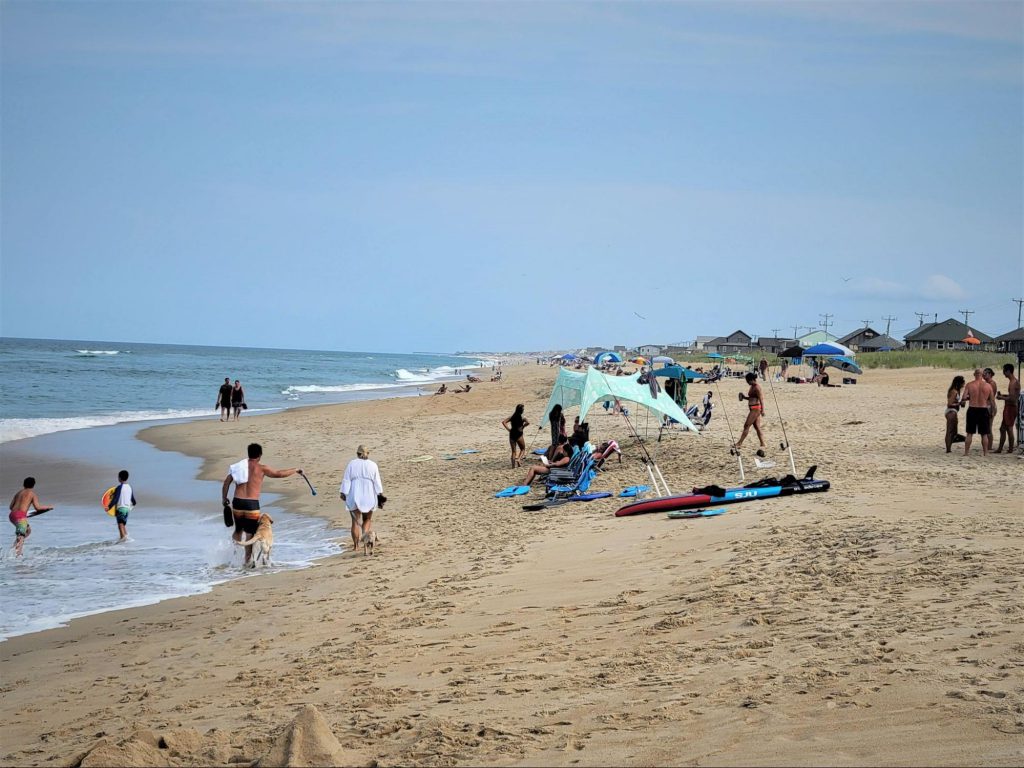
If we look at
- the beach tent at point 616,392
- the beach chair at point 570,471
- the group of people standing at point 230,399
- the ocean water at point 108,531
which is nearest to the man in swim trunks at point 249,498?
the ocean water at point 108,531

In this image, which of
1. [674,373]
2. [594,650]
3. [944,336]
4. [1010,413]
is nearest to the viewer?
[594,650]

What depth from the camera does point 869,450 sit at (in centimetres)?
1492

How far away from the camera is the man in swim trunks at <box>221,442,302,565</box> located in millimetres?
A: 9660

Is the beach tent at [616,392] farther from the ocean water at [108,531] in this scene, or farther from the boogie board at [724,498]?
the ocean water at [108,531]

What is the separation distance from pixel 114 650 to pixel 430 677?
303 centimetres

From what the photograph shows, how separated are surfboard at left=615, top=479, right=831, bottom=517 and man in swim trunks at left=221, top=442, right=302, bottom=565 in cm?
408

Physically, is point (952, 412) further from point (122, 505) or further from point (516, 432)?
point (122, 505)

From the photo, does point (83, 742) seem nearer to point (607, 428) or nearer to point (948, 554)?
point (948, 554)

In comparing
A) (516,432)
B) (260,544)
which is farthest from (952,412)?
(260,544)

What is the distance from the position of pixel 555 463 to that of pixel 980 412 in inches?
279

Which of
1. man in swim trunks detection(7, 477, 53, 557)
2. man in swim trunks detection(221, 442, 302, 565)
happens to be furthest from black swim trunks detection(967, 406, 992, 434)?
man in swim trunks detection(7, 477, 53, 557)

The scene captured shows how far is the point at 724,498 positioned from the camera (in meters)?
10.7

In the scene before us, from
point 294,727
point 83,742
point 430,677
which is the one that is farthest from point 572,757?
point 83,742

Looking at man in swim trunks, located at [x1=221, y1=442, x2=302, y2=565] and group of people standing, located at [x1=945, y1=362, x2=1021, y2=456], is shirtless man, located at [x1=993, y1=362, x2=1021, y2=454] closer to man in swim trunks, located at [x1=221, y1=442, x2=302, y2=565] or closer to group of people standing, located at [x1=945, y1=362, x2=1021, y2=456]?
group of people standing, located at [x1=945, y1=362, x2=1021, y2=456]
